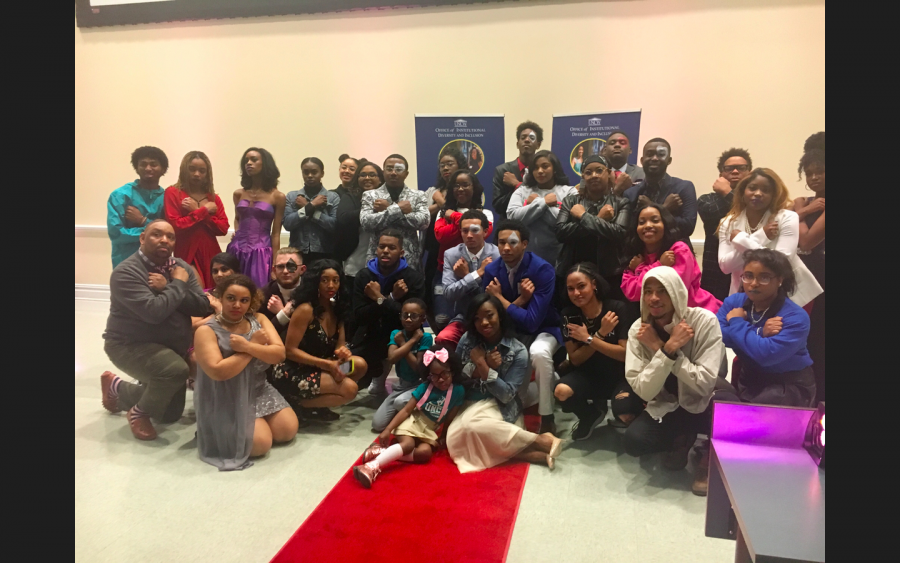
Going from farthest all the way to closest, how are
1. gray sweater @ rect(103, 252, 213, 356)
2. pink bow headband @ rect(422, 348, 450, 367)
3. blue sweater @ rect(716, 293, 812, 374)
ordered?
gray sweater @ rect(103, 252, 213, 356), pink bow headband @ rect(422, 348, 450, 367), blue sweater @ rect(716, 293, 812, 374)

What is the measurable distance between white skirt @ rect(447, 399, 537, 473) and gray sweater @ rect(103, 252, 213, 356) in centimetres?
153

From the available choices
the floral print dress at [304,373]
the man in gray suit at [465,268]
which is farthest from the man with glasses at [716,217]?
the floral print dress at [304,373]

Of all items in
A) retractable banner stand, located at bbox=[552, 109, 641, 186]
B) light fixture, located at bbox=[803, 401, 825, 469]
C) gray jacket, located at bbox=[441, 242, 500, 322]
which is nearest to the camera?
light fixture, located at bbox=[803, 401, 825, 469]

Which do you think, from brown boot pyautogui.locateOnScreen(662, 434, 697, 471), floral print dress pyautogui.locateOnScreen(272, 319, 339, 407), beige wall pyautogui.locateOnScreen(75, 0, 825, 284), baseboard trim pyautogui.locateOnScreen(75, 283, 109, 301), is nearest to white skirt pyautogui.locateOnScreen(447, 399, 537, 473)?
brown boot pyautogui.locateOnScreen(662, 434, 697, 471)

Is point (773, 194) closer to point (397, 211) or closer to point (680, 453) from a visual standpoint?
point (680, 453)

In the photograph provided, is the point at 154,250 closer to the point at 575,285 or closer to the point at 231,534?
the point at 231,534

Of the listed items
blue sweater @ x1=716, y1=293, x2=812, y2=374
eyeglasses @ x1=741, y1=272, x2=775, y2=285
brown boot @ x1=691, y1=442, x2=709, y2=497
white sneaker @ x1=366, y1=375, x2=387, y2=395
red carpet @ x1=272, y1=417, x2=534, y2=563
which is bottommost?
red carpet @ x1=272, y1=417, x2=534, y2=563

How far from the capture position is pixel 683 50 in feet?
12.3

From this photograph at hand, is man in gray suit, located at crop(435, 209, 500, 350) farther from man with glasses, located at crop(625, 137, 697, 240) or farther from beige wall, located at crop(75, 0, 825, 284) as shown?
beige wall, located at crop(75, 0, 825, 284)

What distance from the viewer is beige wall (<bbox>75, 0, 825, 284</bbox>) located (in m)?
3.29

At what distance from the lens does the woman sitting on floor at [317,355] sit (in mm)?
2900

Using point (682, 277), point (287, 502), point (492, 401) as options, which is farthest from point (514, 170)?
point (287, 502)

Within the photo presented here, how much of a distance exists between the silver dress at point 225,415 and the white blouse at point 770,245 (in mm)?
2381

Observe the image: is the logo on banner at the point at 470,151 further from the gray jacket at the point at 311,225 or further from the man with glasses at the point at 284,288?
the man with glasses at the point at 284,288
